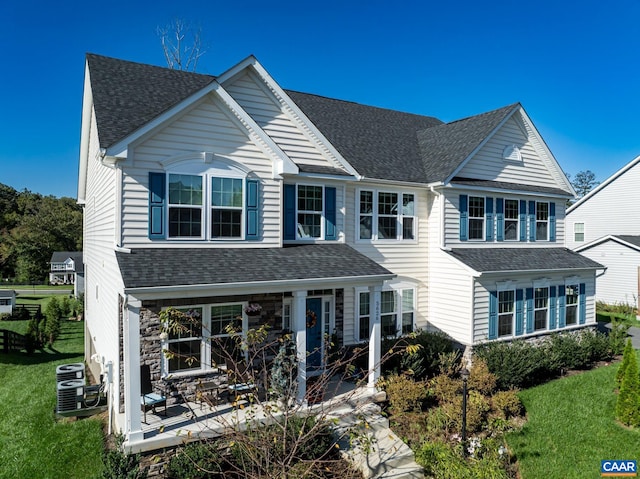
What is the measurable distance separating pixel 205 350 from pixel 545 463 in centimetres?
824

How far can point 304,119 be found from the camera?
507 inches

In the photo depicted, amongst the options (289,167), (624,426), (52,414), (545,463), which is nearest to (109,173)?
(289,167)

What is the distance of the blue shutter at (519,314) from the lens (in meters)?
15.4

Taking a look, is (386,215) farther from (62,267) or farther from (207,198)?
(62,267)

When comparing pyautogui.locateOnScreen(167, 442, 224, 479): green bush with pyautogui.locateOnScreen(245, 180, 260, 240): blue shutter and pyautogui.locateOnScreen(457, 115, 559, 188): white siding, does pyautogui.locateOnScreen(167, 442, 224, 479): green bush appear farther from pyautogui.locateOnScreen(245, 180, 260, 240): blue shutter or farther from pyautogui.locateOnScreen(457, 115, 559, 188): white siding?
pyautogui.locateOnScreen(457, 115, 559, 188): white siding

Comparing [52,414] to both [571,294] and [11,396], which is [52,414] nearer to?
[11,396]

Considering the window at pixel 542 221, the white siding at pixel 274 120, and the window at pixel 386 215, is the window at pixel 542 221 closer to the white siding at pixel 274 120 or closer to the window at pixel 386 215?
the window at pixel 386 215

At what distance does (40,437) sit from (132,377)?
14.2 feet

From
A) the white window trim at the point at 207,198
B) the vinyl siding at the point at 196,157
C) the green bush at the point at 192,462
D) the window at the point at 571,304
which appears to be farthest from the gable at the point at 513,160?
the green bush at the point at 192,462

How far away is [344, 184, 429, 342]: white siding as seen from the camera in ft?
46.1

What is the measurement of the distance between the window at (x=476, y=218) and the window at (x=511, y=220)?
133 cm

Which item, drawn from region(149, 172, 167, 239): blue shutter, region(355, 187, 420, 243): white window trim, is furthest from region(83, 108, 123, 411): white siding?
region(355, 187, 420, 243): white window trim

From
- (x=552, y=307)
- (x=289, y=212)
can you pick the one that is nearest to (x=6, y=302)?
(x=289, y=212)

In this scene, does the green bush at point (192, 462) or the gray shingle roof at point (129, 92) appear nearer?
the green bush at point (192, 462)
